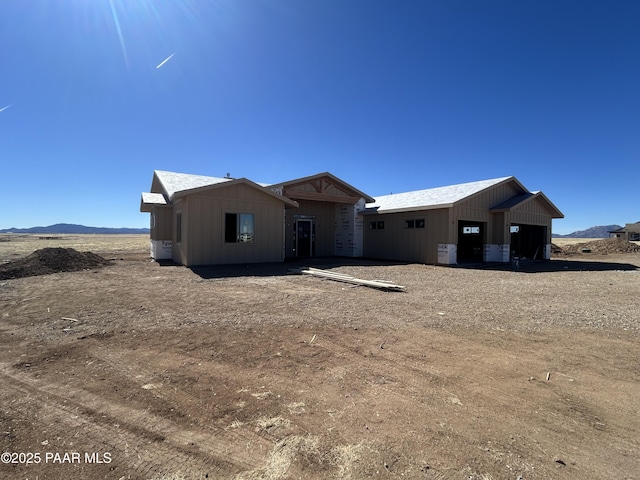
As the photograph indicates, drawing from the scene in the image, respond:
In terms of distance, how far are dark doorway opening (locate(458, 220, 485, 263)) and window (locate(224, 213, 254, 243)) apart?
11.7m

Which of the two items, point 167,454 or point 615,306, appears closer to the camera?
point 167,454

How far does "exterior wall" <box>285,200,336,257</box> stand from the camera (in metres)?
18.5

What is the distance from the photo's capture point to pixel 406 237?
17.6 meters

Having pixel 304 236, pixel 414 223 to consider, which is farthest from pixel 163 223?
pixel 414 223

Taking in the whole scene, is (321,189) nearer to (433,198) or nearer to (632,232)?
(433,198)

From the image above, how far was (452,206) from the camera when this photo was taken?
15.2 meters

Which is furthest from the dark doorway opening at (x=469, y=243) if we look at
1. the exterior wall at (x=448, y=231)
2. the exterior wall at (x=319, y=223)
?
the exterior wall at (x=319, y=223)

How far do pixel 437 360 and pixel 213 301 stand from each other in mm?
4719

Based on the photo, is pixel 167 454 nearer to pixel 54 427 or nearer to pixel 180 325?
pixel 54 427

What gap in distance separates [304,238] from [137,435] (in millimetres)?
16709

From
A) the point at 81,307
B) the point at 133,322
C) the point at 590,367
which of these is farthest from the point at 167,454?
the point at 81,307

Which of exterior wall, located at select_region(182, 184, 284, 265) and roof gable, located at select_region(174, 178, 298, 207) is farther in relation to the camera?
exterior wall, located at select_region(182, 184, 284, 265)

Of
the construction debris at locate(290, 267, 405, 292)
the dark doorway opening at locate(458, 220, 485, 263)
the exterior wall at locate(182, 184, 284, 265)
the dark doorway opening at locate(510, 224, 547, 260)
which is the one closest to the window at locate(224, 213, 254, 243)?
the exterior wall at locate(182, 184, 284, 265)

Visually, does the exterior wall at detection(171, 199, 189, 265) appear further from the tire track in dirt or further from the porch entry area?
the tire track in dirt
